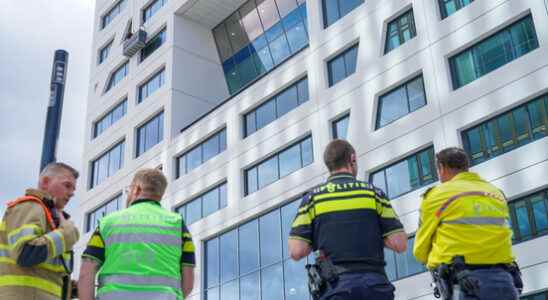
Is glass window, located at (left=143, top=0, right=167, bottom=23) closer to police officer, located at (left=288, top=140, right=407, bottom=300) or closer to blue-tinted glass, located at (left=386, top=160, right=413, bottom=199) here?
blue-tinted glass, located at (left=386, top=160, right=413, bottom=199)

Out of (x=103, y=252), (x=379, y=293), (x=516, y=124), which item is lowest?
(x=379, y=293)

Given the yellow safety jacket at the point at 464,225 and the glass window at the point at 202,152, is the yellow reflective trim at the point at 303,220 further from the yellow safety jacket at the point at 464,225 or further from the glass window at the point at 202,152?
the glass window at the point at 202,152

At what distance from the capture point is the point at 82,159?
4656cm

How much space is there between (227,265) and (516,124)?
1642 centimetres

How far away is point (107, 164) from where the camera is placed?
43.7 m

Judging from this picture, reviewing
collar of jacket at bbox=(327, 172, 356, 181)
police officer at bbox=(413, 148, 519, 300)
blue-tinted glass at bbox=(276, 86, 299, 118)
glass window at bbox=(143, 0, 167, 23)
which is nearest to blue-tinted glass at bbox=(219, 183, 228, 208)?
blue-tinted glass at bbox=(276, 86, 299, 118)

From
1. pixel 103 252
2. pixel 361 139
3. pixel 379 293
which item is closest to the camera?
pixel 379 293

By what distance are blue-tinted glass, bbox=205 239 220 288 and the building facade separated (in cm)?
11

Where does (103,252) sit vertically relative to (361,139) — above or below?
below

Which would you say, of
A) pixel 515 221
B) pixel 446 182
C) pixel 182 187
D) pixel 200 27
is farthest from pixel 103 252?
pixel 200 27

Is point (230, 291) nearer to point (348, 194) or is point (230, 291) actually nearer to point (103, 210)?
point (103, 210)

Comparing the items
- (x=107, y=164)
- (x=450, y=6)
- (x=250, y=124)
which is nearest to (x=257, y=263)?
(x=250, y=124)

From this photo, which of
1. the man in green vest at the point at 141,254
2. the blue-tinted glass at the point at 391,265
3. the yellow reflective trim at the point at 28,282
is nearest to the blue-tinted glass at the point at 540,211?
the blue-tinted glass at the point at 391,265

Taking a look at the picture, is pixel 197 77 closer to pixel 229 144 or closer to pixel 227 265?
pixel 229 144
